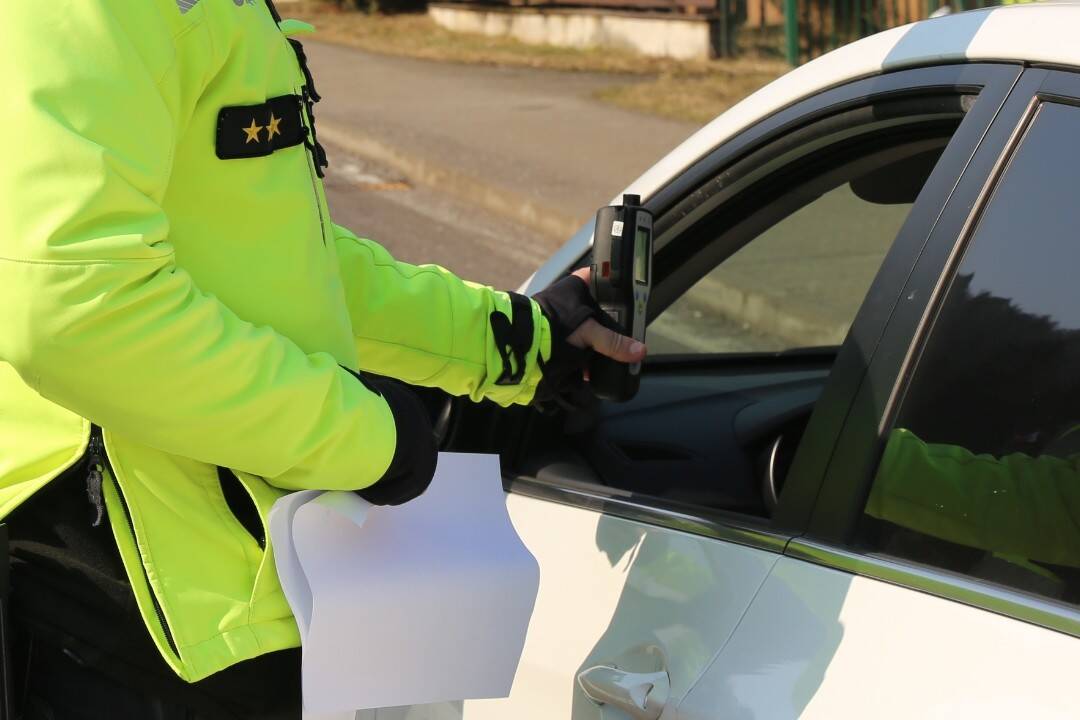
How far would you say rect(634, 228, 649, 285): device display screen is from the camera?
1947 mm

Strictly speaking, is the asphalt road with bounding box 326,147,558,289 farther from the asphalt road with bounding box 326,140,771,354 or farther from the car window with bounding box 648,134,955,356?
the car window with bounding box 648,134,955,356

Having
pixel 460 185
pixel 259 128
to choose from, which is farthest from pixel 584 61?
pixel 259 128

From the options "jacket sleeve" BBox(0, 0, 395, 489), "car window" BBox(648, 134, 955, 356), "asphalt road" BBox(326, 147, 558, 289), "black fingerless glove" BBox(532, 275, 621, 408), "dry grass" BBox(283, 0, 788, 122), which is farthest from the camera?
"dry grass" BBox(283, 0, 788, 122)

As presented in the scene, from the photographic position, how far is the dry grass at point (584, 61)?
36.9ft

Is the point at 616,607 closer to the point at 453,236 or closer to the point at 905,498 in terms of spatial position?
the point at 905,498

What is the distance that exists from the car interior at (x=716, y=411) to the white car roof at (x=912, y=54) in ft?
0.16

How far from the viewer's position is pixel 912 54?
1724 mm

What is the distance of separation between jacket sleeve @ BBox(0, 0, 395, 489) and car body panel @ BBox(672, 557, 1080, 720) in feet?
1.64

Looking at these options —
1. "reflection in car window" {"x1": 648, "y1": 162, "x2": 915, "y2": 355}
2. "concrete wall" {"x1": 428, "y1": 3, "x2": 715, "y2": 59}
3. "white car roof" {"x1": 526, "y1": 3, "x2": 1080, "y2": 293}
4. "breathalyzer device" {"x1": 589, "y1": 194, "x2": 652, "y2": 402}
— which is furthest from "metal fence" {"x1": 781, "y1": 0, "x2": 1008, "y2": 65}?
"breathalyzer device" {"x1": 589, "y1": 194, "x2": 652, "y2": 402}

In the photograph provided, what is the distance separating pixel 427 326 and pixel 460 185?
7427 mm

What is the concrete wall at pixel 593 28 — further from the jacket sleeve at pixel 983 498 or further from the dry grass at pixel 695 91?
the jacket sleeve at pixel 983 498

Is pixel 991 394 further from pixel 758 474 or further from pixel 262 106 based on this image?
pixel 262 106

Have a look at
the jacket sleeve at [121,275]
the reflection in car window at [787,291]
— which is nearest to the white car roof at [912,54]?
the jacket sleeve at [121,275]

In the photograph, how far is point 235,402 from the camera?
53.7 inches
